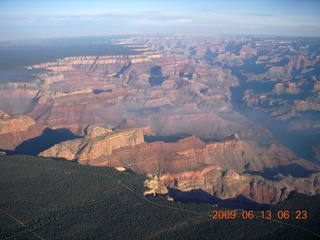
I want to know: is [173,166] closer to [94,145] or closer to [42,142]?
[94,145]

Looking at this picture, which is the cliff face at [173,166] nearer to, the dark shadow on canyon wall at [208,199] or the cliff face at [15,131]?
the dark shadow on canyon wall at [208,199]

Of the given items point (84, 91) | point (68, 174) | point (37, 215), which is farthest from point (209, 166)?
point (84, 91)

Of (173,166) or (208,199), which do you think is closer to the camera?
(208,199)

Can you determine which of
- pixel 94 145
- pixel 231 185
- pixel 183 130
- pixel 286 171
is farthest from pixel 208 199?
pixel 183 130

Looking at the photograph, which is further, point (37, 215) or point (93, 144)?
point (93, 144)

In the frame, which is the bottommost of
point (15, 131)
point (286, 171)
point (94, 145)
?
point (286, 171)

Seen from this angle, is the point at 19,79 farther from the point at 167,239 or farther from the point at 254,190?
the point at 167,239

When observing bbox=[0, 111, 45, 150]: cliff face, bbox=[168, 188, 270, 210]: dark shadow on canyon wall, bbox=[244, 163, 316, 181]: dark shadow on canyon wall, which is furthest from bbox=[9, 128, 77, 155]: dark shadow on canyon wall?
bbox=[244, 163, 316, 181]: dark shadow on canyon wall
